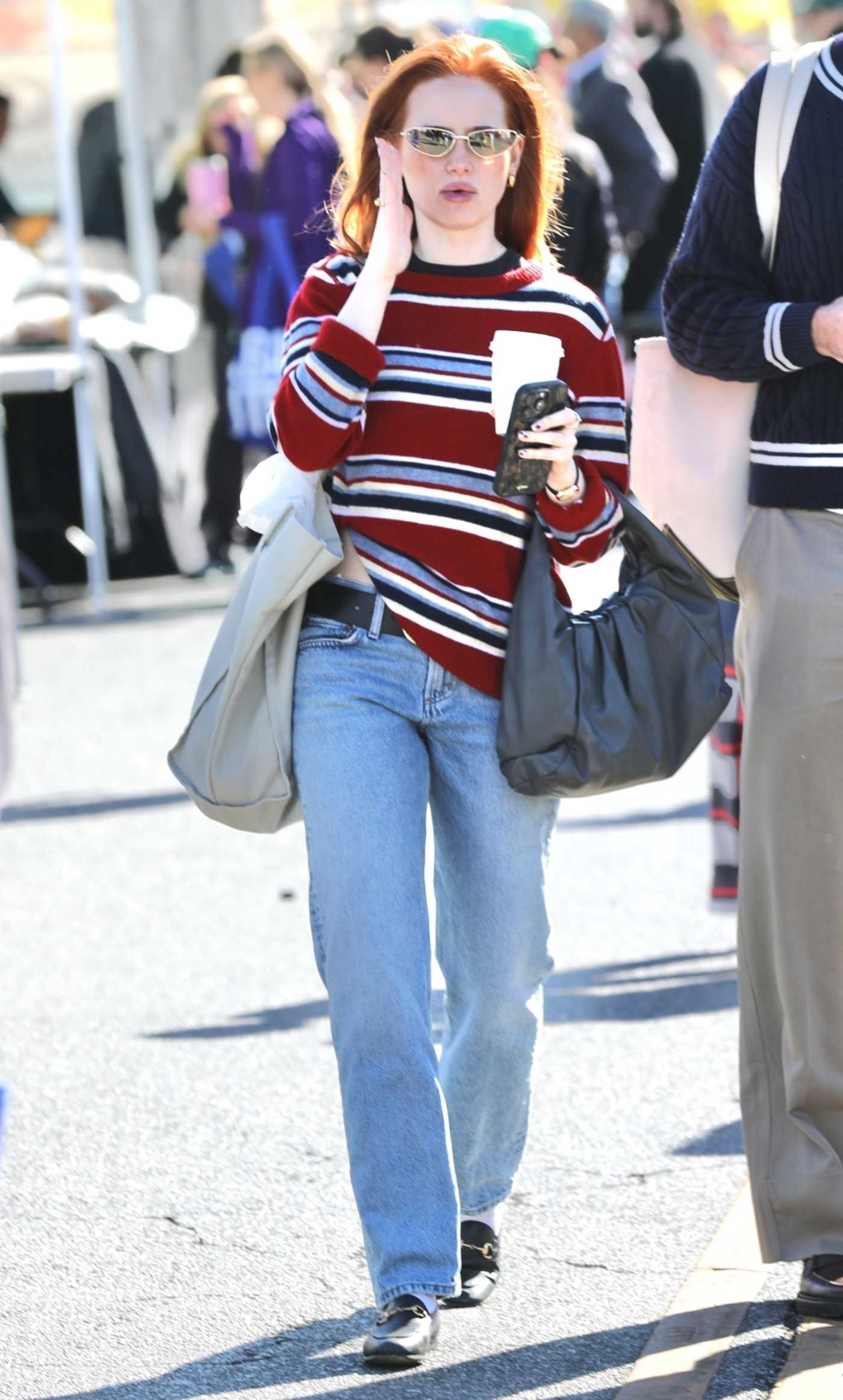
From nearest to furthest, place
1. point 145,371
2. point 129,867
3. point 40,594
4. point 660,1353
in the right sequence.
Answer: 1. point 660,1353
2. point 129,867
3. point 40,594
4. point 145,371

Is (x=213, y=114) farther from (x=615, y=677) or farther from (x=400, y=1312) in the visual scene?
(x=400, y=1312)

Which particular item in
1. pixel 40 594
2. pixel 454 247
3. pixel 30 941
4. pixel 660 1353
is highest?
pixel 454 247

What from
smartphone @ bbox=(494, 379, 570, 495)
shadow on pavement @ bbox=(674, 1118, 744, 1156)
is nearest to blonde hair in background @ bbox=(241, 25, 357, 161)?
shadow on pavement @ bbox=(674, 1118, 744, 1156)

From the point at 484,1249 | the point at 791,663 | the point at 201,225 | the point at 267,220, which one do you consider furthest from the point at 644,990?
the point at 201,225

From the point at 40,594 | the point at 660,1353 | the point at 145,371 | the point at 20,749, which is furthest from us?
the point at 145,371

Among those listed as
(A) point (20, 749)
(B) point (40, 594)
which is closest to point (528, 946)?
(A) point (20, 749)

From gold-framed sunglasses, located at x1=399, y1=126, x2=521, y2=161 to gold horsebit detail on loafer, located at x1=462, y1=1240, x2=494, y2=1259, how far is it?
1741mm

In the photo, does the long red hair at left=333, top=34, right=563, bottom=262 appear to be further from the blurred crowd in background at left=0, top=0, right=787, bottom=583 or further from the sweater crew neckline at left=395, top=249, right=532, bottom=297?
the blurred crowd in background at left=0, top=0, right=787, bottom=583

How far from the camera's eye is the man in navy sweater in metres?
3.54

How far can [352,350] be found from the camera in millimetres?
3432

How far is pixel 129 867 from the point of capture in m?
7.02

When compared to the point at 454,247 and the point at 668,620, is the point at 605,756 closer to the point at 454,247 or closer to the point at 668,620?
the point at 668,620

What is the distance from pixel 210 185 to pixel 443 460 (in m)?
9.33

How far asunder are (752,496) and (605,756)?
509mm
